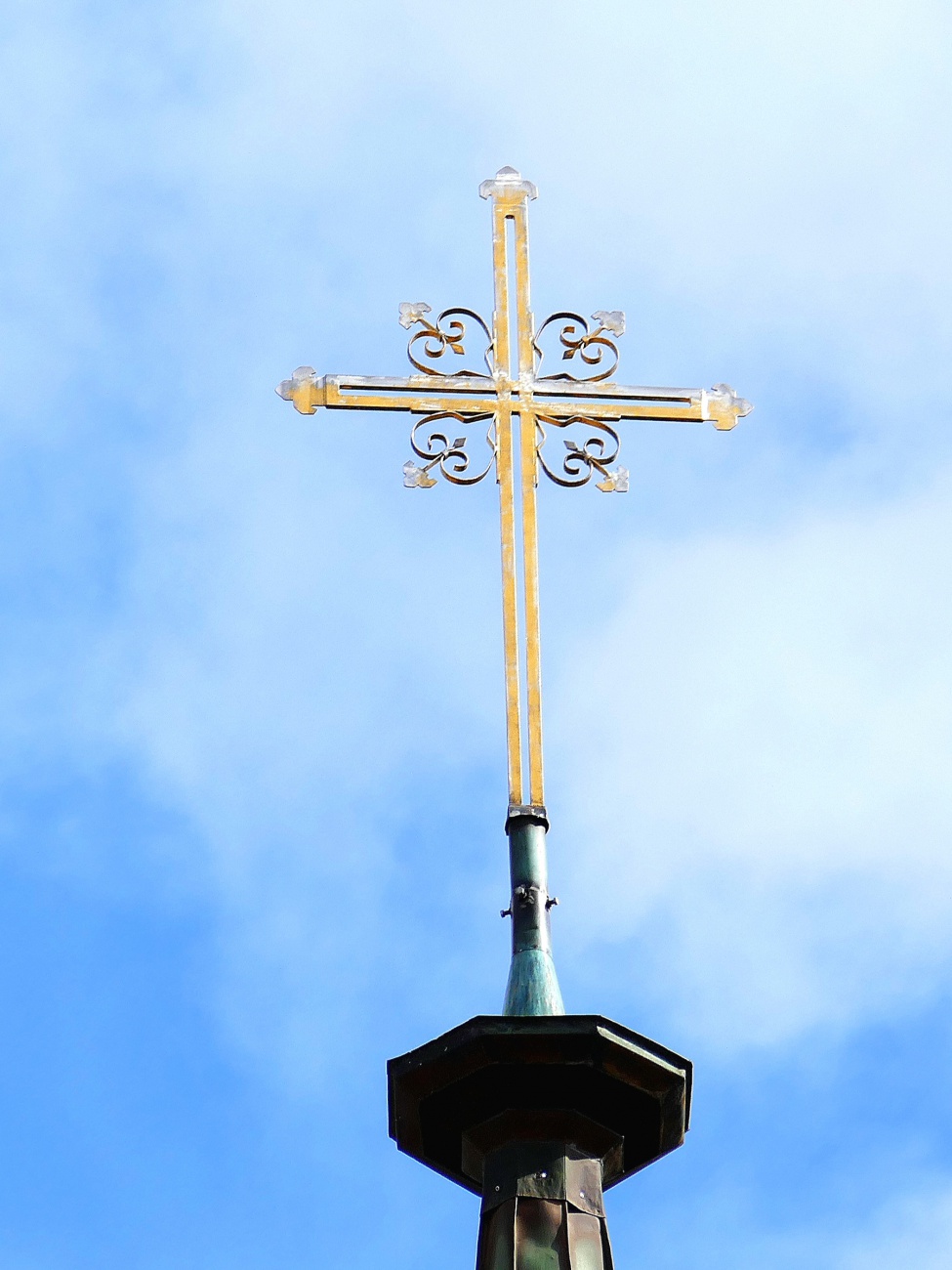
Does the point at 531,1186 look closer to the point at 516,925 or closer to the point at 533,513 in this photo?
the point at 516,925

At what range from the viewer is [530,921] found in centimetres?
1021

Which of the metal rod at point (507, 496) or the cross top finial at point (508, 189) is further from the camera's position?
the cross top finial at point (508, 189)

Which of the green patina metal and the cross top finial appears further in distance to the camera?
the cross top finial

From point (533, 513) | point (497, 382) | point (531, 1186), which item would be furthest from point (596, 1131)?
point (497, 382)

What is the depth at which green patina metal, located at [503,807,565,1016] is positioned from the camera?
32.3ft

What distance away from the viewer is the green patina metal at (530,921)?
9852 millimetres

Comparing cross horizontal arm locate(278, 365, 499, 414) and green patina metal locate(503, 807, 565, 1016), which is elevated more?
cross horizontal arm locate(278, 365, 499, 414)

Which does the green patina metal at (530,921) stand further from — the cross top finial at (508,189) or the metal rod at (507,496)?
the cross top finial at (508,189)

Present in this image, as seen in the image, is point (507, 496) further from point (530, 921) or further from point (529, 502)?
point (530, 921)

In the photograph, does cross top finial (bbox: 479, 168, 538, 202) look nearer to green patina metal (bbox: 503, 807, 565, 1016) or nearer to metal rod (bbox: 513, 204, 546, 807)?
metal rod (bbox: 513, 204, 546, 807)

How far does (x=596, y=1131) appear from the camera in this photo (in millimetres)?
9656

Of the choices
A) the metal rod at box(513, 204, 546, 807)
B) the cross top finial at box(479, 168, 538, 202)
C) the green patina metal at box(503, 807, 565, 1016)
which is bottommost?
the green patina metal at box(503, 807, 565, 1016)

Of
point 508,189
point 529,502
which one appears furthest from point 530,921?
point 508,189

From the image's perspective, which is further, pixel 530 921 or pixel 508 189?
pixel 508 189
